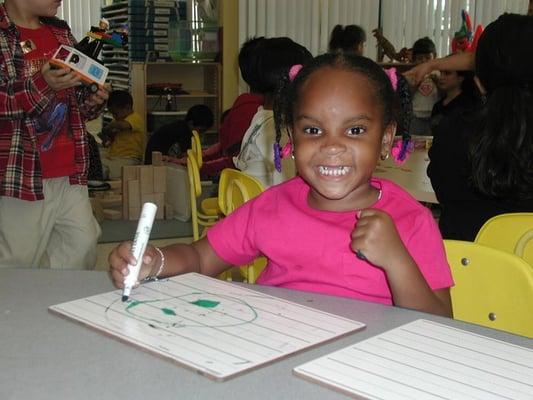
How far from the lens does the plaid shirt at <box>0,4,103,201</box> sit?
2.06 metres

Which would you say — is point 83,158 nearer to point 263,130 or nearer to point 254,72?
point 263,130

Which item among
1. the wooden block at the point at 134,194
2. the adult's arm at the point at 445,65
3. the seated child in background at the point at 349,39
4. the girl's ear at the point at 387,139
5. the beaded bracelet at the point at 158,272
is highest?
the seated child in background at the point at 349,39

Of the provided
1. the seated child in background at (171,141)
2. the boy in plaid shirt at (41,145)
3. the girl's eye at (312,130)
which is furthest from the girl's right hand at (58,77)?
the seated child in background at (171,141)

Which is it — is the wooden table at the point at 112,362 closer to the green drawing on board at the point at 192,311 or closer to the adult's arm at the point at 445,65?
the green drawing on board at the point at 192,311

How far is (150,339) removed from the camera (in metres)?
0.78

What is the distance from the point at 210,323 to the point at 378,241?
0.93 feet

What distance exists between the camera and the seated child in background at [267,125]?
275cm

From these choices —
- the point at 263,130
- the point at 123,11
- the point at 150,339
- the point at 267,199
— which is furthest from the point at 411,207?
the point at 123,11

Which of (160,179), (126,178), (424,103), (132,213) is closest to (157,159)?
(160,179)

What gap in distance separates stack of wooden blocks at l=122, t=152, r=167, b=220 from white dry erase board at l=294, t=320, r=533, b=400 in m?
4.02

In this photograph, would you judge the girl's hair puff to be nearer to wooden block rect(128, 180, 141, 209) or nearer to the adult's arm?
the adult's arm

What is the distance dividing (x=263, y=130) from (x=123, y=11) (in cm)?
390

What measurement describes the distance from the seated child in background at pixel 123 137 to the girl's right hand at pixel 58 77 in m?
3.56

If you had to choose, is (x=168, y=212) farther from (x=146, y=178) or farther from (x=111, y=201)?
(x=111, y=201)
